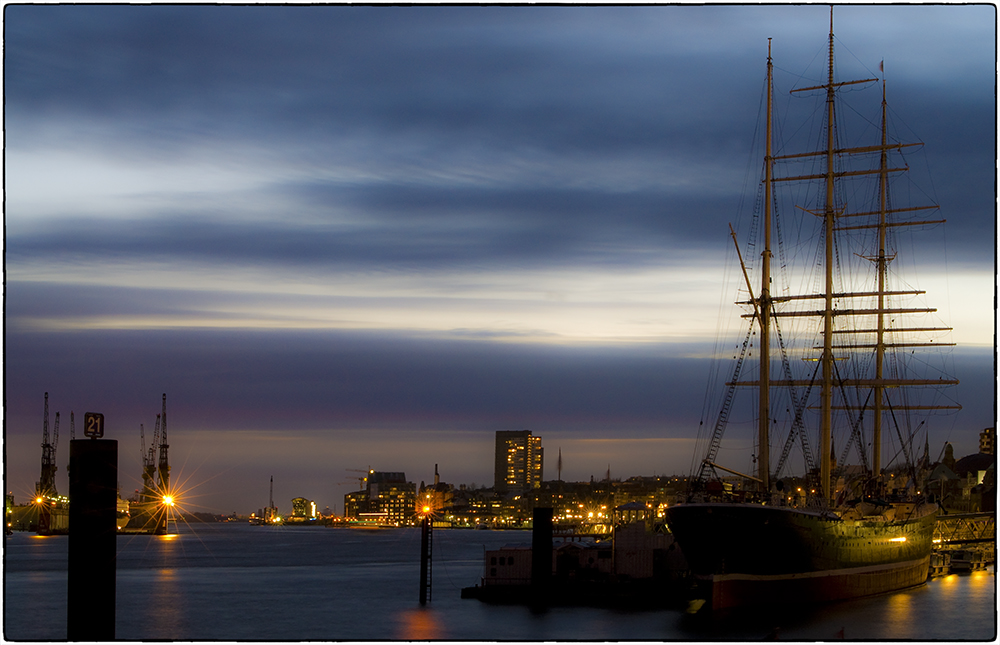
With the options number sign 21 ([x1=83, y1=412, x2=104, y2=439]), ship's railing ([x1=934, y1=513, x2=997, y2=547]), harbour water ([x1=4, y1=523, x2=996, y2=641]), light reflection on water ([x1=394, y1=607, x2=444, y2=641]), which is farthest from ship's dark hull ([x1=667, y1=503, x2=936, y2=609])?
ship's railing ([x1=934, y1=513, x2=997, y2=547])

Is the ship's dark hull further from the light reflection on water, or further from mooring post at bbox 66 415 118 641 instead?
mooring post at bbox 66 415 118 641

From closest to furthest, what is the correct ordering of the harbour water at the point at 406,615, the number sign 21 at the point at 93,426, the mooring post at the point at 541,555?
the number sign 21 at the point at 93,426 → the harbour water at the point at 406,615 → the mooring post at the point at 541,555

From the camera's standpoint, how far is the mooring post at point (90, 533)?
77.7 feet

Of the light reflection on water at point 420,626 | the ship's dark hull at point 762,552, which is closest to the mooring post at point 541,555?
the light reflection on water at point 420,626

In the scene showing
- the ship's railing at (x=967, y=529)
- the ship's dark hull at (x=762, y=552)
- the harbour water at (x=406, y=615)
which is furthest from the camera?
the ship's railing at (x=967, y=529)

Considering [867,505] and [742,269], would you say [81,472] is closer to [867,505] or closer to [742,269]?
[742,269]

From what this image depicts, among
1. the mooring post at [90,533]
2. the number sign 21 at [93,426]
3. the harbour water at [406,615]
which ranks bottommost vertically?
the harbour water at [406,615]

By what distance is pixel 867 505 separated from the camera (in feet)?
240

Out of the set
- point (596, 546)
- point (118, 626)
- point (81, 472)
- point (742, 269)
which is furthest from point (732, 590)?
point (81, 472)

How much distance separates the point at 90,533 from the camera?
23719 millimetres

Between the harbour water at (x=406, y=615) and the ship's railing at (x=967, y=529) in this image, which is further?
the ship's railing at (x=967, y=529)

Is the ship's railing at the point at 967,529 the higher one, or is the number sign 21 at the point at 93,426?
the number sign 21 at the point at 93,426

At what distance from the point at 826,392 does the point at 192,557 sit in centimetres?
10046

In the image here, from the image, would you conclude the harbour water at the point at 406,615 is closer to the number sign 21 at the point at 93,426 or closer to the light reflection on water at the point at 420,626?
the light reflection on water at the point at 420,626
